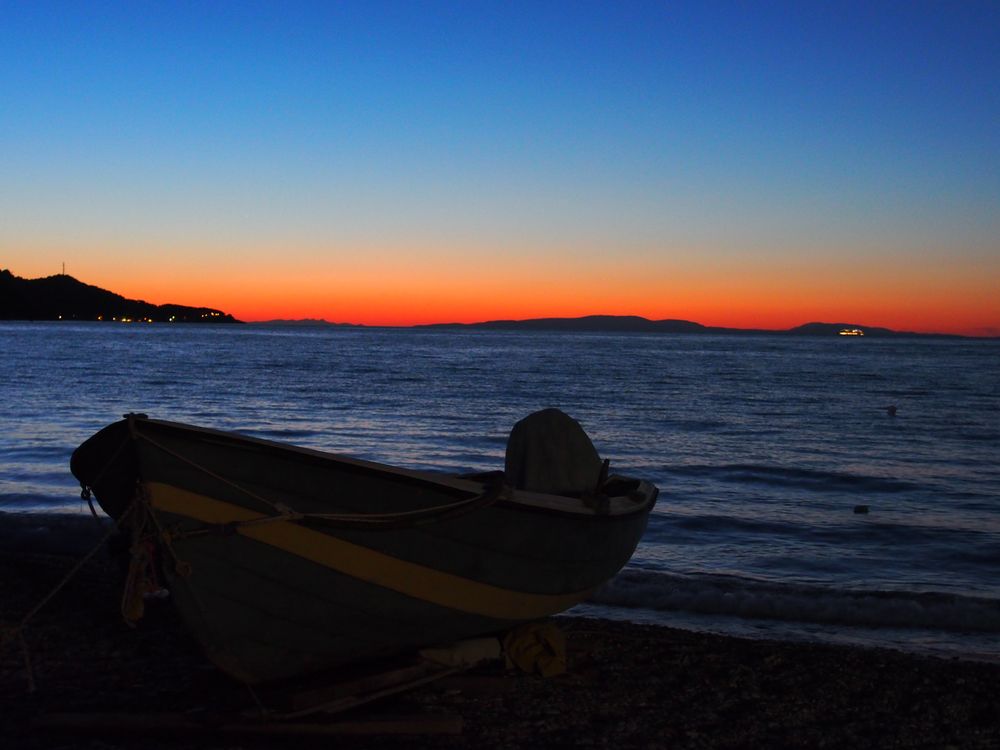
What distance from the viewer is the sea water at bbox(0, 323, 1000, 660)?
30.0 feet

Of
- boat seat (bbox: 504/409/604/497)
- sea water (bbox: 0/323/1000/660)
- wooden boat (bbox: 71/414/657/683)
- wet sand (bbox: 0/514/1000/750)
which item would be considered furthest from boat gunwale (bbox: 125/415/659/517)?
sea water (bbox: 0/323/1000/660)

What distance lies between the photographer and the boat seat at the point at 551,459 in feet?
22.5

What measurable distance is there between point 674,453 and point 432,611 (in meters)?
17.0

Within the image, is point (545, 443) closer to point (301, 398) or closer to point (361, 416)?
point (361, 416)

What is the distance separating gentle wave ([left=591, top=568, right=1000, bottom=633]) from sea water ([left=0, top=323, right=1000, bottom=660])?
0.09ft

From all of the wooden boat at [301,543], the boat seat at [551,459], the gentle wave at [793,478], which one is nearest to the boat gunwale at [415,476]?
the wooden boat at [301,543]

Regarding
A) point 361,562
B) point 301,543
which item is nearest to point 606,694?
point 361,562

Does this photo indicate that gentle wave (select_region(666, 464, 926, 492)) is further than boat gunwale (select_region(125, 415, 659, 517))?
Yes

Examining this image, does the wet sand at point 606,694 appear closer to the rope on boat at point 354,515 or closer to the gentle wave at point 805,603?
the rope on boat at point 354,515

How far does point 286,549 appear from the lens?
16.9 ft

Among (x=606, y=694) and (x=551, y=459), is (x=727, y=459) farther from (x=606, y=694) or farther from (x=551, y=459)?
(x=606, y=694)

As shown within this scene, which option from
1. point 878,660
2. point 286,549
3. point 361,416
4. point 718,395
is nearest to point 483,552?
point 286,549

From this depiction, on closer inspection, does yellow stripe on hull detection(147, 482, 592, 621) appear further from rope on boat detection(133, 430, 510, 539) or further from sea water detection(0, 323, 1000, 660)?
sea water detection(0, 323, 1000, 660)

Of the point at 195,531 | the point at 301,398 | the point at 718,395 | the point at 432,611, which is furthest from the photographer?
the point at 718,395
